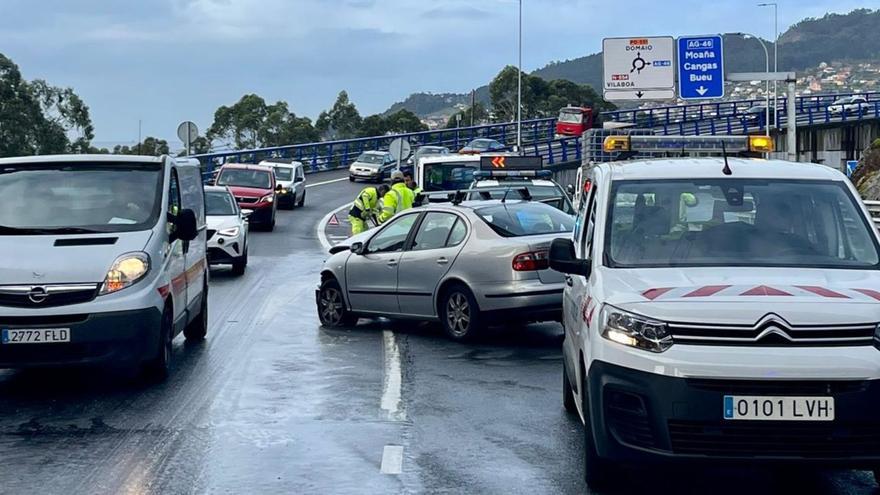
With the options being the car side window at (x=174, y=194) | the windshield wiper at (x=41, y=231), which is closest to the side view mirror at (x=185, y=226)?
the car side window at (x=174, y=194)

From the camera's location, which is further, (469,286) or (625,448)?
(469,286)

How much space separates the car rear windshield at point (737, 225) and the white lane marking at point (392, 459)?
1678 mm

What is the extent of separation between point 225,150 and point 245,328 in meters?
42.5

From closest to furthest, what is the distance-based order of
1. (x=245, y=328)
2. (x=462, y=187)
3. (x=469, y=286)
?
(x=469, y=286), (x=245, y=328), (x=462, y=187)

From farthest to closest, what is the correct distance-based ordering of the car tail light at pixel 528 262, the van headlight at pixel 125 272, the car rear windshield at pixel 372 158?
the car rear windshield at pixel 372 158 < the car tail light at pixel 528 262 < the van headlight at pixel 125 272

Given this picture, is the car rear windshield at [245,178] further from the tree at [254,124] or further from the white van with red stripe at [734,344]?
the tree at [254,124]

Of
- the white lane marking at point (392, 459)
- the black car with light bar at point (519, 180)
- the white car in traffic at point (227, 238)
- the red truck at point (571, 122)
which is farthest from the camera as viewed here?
the red truck at point (571, 122)

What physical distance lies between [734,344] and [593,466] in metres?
1.13

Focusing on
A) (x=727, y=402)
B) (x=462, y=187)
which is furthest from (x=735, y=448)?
(x=462, y=187)

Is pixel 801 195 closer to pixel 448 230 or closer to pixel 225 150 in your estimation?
pixel 448 230

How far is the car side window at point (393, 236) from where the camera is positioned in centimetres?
1448

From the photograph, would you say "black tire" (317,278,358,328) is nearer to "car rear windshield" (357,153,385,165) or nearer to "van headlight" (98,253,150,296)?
"van headlight" (98,253,150,296)

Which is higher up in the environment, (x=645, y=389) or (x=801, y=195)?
(x=801, y=195)

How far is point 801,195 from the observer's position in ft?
25.5
